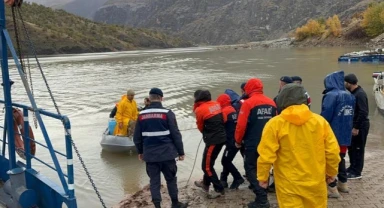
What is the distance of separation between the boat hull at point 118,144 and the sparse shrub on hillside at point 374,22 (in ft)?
247

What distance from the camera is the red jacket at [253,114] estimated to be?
5473mm

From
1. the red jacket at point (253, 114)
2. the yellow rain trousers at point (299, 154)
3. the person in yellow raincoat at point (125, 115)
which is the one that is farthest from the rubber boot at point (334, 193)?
the person in yellow raincoat at point (125, 115)

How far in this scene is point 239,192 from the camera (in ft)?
20.7

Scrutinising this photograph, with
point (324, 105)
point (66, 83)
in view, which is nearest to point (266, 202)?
point (324, 105)

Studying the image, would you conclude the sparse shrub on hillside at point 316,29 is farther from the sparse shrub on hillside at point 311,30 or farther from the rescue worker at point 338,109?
the rescue worker at point 338,109

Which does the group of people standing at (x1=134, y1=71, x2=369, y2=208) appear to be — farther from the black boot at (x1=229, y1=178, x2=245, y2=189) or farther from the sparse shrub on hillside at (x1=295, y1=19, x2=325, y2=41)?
the sparse shrub on hillside at (x1=295, y1=19, x2=325, y2=41)

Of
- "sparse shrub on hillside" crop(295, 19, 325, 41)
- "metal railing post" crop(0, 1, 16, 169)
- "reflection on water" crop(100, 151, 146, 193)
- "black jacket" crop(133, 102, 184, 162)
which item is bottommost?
"reflection on water" crop(100, 151, 146, 193)

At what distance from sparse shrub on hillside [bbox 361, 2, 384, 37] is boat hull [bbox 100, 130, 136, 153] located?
7519 cm

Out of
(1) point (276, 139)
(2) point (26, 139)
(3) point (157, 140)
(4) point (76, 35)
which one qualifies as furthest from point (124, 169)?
(4) point (76, 35)

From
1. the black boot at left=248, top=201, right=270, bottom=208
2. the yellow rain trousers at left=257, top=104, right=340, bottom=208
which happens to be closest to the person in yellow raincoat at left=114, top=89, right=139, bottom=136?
the black boot at left=248, top=201, right=270, bottom=208

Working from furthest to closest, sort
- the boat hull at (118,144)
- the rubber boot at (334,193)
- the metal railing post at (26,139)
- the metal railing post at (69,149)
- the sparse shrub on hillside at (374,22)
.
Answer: the sparse shrub on hillside at (374,22) < the boat hull at (118,144) < the rubber boot at (334,193) < the metal railing post at (26,139) < the metal railing post at (69,149)

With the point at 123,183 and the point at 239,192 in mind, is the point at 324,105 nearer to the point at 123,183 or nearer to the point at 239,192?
the point at 239,192

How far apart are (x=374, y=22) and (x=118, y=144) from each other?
254 feet

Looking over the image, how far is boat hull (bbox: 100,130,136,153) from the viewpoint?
32.1ft
